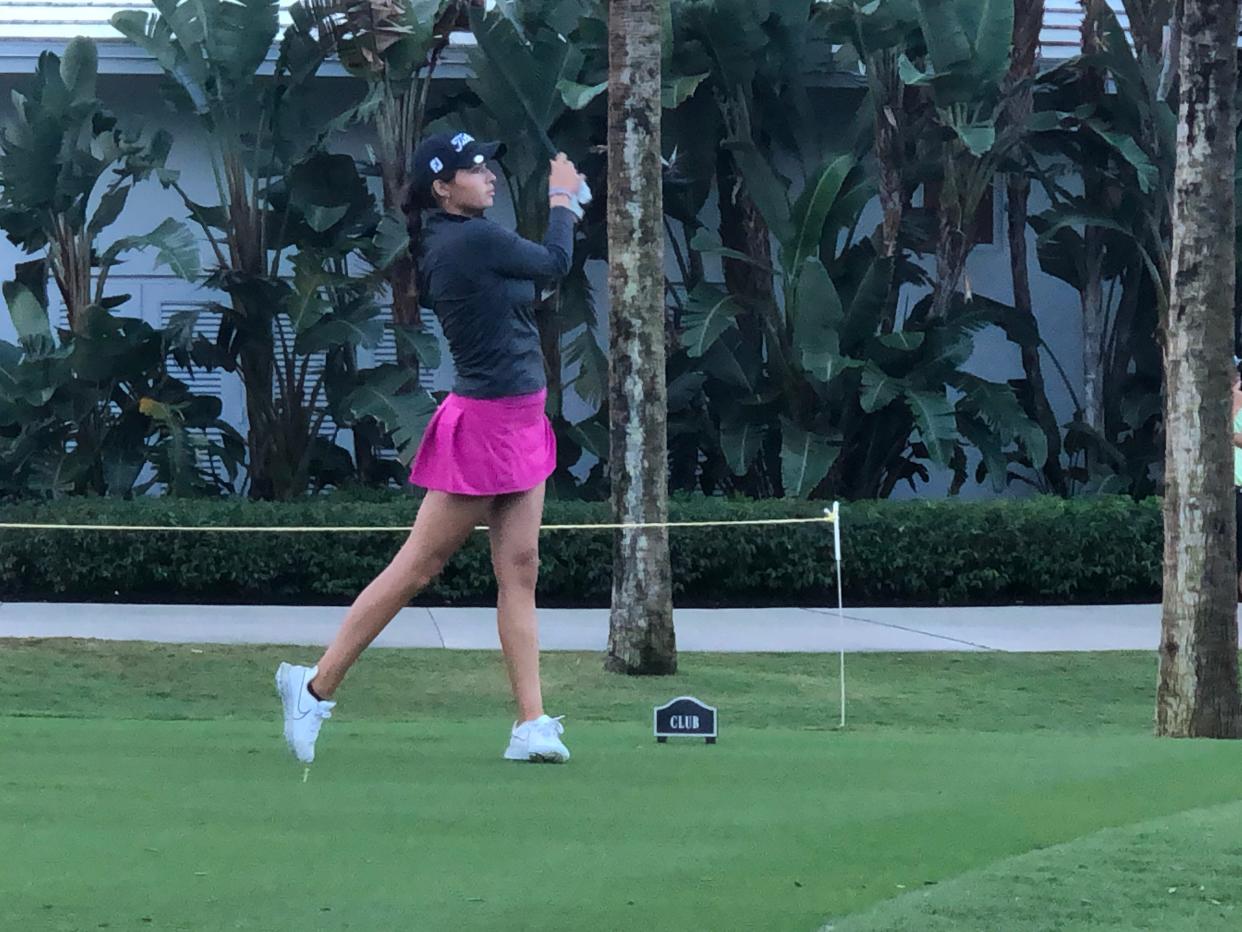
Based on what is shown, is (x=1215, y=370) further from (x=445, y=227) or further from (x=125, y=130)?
(x=125, y=130)

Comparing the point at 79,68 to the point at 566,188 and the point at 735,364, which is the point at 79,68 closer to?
the point at 735,364

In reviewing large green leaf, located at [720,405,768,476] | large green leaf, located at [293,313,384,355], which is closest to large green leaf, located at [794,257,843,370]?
large green leaf, located at [720,405,768,476]

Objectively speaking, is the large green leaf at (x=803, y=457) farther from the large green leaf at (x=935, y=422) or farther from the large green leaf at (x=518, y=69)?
the large green leaf at (x=518, y=69)

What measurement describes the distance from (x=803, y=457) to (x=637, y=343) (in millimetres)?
3931

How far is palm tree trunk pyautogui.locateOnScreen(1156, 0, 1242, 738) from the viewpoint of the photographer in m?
7.77

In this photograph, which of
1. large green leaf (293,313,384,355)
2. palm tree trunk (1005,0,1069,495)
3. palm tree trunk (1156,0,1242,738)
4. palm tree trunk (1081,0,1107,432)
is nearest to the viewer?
palm tree trunk (1156,0,1242,738)

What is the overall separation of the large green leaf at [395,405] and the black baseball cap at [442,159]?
24.7 ft

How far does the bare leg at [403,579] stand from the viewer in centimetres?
559

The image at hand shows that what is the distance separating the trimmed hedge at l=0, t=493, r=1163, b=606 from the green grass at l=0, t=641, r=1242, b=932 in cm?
576

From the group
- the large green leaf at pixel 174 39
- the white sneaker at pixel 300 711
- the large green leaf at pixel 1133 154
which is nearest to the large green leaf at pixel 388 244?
the large green leaf at pixel 174 39

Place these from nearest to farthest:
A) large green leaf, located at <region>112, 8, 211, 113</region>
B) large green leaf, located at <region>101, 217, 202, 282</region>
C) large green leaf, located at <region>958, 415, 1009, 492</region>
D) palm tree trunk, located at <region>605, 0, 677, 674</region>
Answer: palm tree trunk, located at <region>605, 0, 677, 674</region>, large green leaf, located at <region>101, 217, 202, 282</region>, large green leaf, located at <region>112, 8, 211, 113</region>, large green leaf, located at <region>958, 415, 1009, 492</region>

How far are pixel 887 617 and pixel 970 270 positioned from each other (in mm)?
5318

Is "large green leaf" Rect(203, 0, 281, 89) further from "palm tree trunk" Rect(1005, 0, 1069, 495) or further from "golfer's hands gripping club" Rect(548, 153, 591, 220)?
"golfer's hands gripping club" Rect(548, 153, 591, 220)

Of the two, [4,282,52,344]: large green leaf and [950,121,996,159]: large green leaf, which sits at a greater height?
[950,121,996,159]: large green leaf
